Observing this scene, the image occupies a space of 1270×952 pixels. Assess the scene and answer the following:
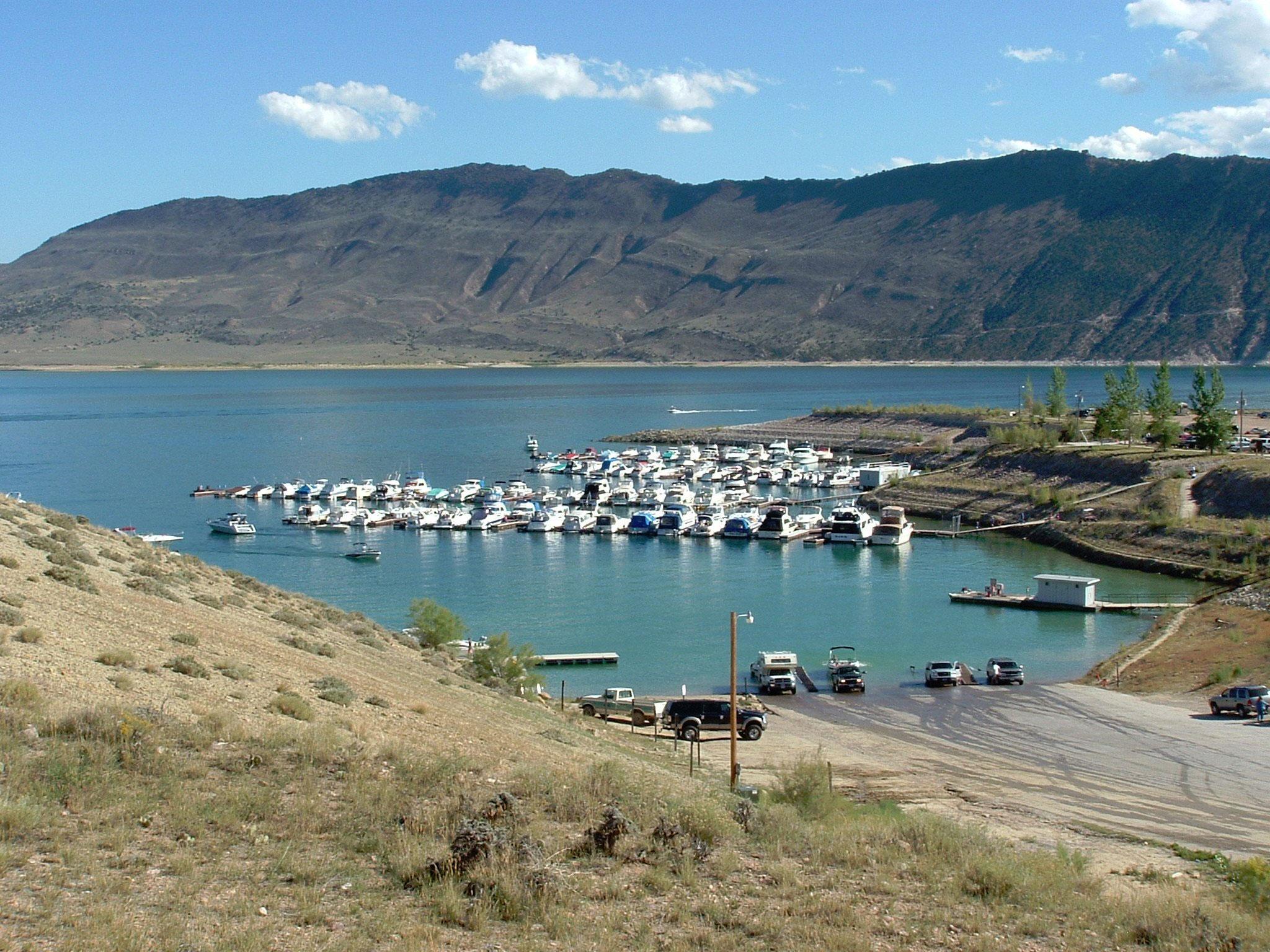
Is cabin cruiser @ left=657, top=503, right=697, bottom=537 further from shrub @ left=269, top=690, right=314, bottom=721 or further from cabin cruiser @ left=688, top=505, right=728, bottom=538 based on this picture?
shrub @ left=269, top=690, right=314, bottom=721

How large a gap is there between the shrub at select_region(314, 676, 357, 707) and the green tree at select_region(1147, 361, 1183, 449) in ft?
139

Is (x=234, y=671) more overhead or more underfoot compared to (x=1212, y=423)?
more underfoot

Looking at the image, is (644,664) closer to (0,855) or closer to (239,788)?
(239,788)

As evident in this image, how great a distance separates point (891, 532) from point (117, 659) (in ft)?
117

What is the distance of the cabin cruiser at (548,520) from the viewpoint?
160ft

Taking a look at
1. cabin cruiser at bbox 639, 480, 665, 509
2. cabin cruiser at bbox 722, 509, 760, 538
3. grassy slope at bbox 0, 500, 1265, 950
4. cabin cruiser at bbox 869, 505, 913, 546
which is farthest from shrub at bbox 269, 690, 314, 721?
cabin cruiser at bbox 639, 480, 665, 509

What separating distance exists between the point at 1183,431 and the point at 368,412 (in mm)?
85150

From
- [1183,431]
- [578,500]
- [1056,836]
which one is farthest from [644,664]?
[1183,431]

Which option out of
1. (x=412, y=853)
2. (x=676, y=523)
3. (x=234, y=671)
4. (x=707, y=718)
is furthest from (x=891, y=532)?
(x=412, y=853)

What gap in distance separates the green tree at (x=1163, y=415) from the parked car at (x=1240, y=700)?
3003 cm

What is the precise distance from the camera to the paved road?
1464 cm

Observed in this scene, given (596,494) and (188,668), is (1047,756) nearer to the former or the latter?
(188,668)

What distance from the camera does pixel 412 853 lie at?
805cm

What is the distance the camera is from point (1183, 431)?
190 feet
